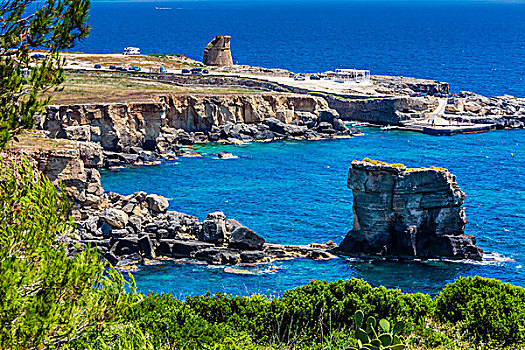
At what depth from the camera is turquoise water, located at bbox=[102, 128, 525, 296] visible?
1997 inches

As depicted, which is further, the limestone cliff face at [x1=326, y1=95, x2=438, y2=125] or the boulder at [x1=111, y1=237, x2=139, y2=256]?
the limestone cliff face at [x1=326, y1=95, x2=438, y2=125]

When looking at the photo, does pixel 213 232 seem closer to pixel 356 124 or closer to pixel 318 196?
pixel 318 196

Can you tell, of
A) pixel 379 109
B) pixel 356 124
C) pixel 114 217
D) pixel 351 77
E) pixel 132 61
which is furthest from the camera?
pixel 132 61

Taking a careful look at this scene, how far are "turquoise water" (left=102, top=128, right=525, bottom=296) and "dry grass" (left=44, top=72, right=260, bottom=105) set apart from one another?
1346 cm

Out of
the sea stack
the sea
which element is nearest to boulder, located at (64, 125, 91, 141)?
the sea

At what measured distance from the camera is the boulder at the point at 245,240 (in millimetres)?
54725

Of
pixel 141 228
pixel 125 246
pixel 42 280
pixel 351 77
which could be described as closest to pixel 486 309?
pixel 42 280

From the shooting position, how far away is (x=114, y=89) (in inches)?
4060

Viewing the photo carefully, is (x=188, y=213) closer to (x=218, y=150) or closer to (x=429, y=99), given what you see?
(x=218, y=150)

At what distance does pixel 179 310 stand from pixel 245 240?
30818mm

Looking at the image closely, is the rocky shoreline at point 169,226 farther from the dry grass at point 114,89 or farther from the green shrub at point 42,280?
the green shrub at point 42,280

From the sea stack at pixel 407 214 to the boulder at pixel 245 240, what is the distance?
263 inches

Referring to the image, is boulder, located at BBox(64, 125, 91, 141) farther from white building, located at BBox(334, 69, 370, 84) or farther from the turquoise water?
white building, located at BBox(334, 69, 370, 84)

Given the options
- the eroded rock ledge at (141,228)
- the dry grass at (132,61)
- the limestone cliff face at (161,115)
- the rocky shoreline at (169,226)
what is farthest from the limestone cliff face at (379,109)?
the eroded rock ledge at (141,228)
